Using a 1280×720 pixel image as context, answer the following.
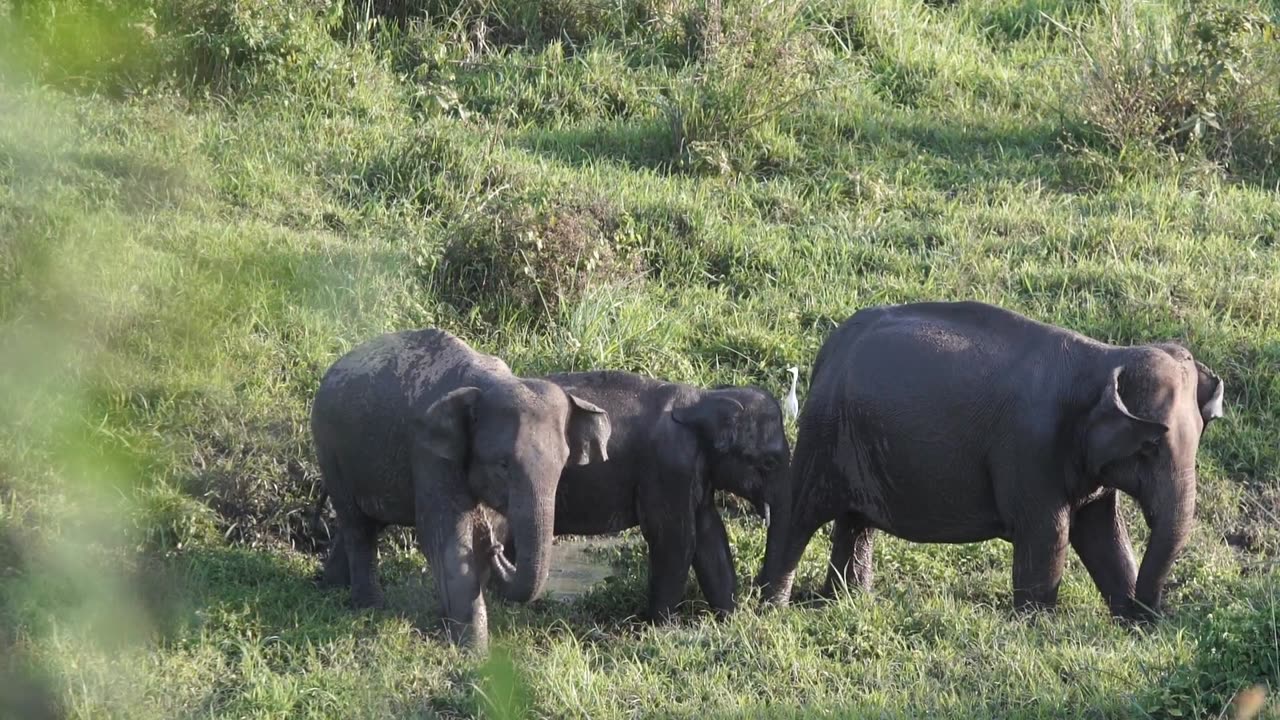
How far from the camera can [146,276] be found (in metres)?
7.51

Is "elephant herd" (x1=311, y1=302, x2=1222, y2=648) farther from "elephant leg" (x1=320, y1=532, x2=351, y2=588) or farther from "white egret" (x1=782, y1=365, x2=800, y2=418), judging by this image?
"white egret" (x1=782, y1=365, x2=800, y2=418)

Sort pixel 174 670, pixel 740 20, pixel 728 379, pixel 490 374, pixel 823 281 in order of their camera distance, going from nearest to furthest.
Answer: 1. pixel 174 670
2. pixel 490 374
3. pixel 728 379
4. pixel 823 281
5. pixel 740 20

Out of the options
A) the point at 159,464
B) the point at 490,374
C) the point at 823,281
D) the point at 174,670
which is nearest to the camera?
the point at 174,670

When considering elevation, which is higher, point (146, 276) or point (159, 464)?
point (146, 276)

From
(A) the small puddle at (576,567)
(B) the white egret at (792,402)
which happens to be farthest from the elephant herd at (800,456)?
(B) the white egret at (792,402)

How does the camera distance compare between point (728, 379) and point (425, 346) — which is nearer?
point (425, 346)

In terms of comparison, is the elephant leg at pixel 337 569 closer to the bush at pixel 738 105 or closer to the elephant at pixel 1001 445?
the elephant at pixel 1001 445

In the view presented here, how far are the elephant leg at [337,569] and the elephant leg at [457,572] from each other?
0.58 meters

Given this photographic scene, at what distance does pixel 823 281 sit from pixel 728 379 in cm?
109

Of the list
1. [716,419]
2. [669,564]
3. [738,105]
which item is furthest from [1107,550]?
[738,105]

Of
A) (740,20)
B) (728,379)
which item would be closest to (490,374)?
(728,379)

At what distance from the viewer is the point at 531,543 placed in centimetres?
629

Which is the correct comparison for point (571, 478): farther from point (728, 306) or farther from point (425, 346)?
point (728, 306)

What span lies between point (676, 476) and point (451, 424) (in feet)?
3.38
